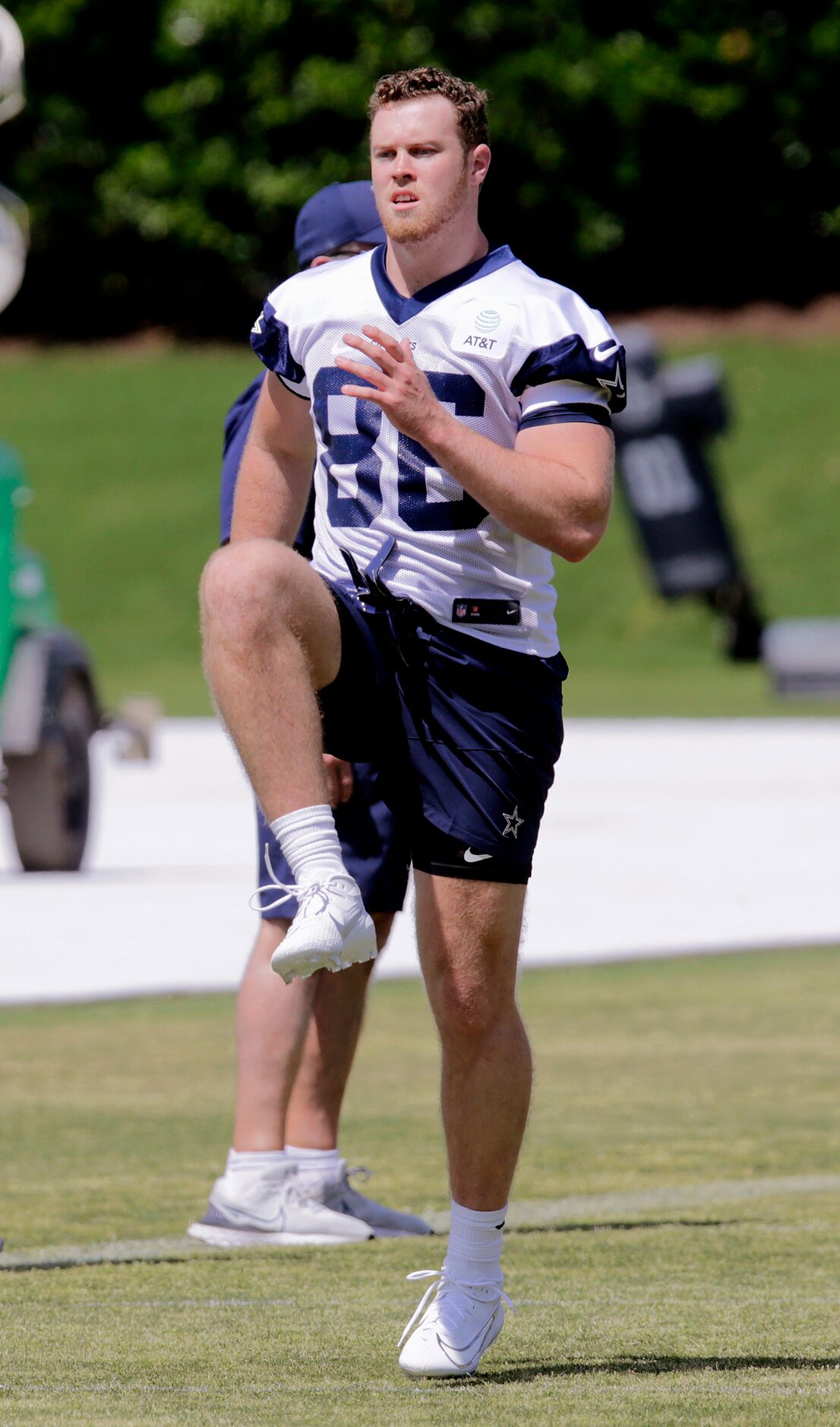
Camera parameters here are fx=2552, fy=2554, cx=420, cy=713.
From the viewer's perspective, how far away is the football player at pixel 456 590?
4.00 metres

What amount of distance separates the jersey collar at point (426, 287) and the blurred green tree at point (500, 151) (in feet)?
131

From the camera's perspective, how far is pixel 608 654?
30.0m

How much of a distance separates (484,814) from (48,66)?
1898 inches

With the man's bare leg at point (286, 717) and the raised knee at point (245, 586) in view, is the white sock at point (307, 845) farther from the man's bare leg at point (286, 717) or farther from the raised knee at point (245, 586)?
the raised knee at point (245, 586)

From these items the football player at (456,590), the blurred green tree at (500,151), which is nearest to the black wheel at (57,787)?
the football player at (456,590)

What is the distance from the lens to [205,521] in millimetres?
34469

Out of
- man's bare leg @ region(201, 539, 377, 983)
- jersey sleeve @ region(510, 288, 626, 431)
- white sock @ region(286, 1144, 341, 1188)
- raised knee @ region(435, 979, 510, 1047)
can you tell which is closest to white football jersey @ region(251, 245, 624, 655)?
jersey sleeve @ region(510, 288, 626, 431)

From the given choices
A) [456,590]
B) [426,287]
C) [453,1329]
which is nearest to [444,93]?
[426,287]

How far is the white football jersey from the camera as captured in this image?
4.07 meters

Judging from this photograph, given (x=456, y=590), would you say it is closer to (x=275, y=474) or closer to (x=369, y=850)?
(x=275, y=474)

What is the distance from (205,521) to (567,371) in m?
30.7

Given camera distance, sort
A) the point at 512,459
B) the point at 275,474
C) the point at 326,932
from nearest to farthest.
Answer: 1. the point at 326,932
2. the point at 512,459
3. the point at 275,474

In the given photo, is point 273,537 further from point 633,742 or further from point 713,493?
point 713,493

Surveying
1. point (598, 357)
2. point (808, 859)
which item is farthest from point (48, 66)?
point (598, 357)
